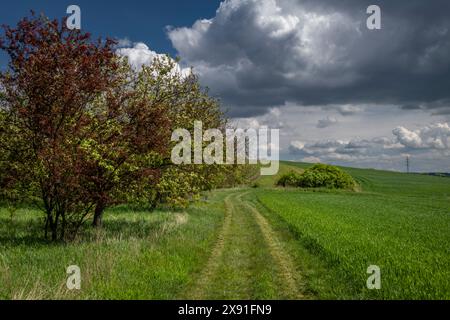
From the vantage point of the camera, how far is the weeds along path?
990 centimetres

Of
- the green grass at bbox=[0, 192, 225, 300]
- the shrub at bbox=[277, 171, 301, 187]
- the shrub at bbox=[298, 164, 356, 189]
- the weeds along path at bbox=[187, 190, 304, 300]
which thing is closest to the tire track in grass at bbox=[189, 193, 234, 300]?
the weeds along path at bbox=[187, 190, 304, 300]

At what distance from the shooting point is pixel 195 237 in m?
17.6

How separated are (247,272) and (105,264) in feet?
15.1

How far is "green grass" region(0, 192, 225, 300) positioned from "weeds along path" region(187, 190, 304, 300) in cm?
52

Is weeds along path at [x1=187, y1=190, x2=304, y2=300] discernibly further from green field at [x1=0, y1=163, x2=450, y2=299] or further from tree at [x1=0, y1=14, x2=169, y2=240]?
tree at [x1=0, y1=14, x2=169, y2=240]

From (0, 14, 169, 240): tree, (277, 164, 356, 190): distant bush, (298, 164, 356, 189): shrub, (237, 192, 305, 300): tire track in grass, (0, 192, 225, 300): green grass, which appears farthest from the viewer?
(277, 164, 356, 190): distant bush

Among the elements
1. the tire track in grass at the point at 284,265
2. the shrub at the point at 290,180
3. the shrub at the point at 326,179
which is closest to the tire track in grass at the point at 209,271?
the tire track in grass at the point at 284,265

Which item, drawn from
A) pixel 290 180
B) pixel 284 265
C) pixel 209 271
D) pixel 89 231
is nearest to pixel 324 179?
pixel 290 180

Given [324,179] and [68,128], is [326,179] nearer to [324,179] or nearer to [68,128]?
[324,179]

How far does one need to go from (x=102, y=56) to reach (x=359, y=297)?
12.4 metres

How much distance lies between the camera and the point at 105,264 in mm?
11234

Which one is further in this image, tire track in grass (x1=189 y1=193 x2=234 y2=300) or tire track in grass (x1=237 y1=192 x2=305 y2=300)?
tire track in grass (x1=237 y1=192 x2=305 y2=300)

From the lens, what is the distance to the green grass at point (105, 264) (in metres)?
9.26
